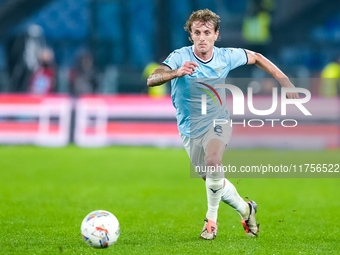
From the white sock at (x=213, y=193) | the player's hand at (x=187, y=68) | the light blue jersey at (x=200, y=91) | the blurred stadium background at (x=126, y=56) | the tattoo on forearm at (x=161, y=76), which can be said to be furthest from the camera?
the blurred stadium background at (x=126, y=56)

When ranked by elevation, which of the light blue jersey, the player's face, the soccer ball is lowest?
the soccer ball

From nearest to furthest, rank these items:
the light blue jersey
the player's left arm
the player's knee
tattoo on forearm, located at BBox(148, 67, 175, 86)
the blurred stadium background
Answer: tattoo on forearm, located at BBox(148, 67, 175, 86) → the player's knee → the light blue jersey → the player's left arm → the blurred stadium background

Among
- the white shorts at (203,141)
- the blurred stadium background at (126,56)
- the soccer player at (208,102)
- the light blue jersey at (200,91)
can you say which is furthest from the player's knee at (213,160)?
the blurred stadium background at (126,56)

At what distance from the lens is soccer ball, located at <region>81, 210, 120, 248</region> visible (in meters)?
6.53

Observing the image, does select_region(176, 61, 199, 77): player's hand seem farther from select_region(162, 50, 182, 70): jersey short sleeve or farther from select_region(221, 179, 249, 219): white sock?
select_region(221, 179, 249, 219): white sock

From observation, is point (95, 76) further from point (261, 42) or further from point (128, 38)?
point (261, 42)

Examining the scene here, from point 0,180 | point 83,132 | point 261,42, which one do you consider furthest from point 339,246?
point 261,42

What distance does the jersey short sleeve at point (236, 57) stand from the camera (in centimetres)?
767

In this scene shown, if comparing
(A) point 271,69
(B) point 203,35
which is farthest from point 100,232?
(A) point 271,69

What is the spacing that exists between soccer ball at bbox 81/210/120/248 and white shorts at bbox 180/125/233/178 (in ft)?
4.13

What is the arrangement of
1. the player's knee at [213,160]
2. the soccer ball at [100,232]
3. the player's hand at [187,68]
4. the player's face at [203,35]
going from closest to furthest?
the soccer ball at [100,232] < the player's hand at [187,68] < the player's knee at [213,160] < the player's face at [203,35]

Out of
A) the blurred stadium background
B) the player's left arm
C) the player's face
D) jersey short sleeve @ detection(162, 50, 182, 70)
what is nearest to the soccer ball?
jersey short sleeve @ detection(162, 50, 182, 70)

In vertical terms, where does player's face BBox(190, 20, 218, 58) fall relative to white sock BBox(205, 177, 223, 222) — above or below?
above

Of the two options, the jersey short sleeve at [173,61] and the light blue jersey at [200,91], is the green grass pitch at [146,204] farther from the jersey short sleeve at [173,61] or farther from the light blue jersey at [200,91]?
the jersey short sleeve at [173,61]
